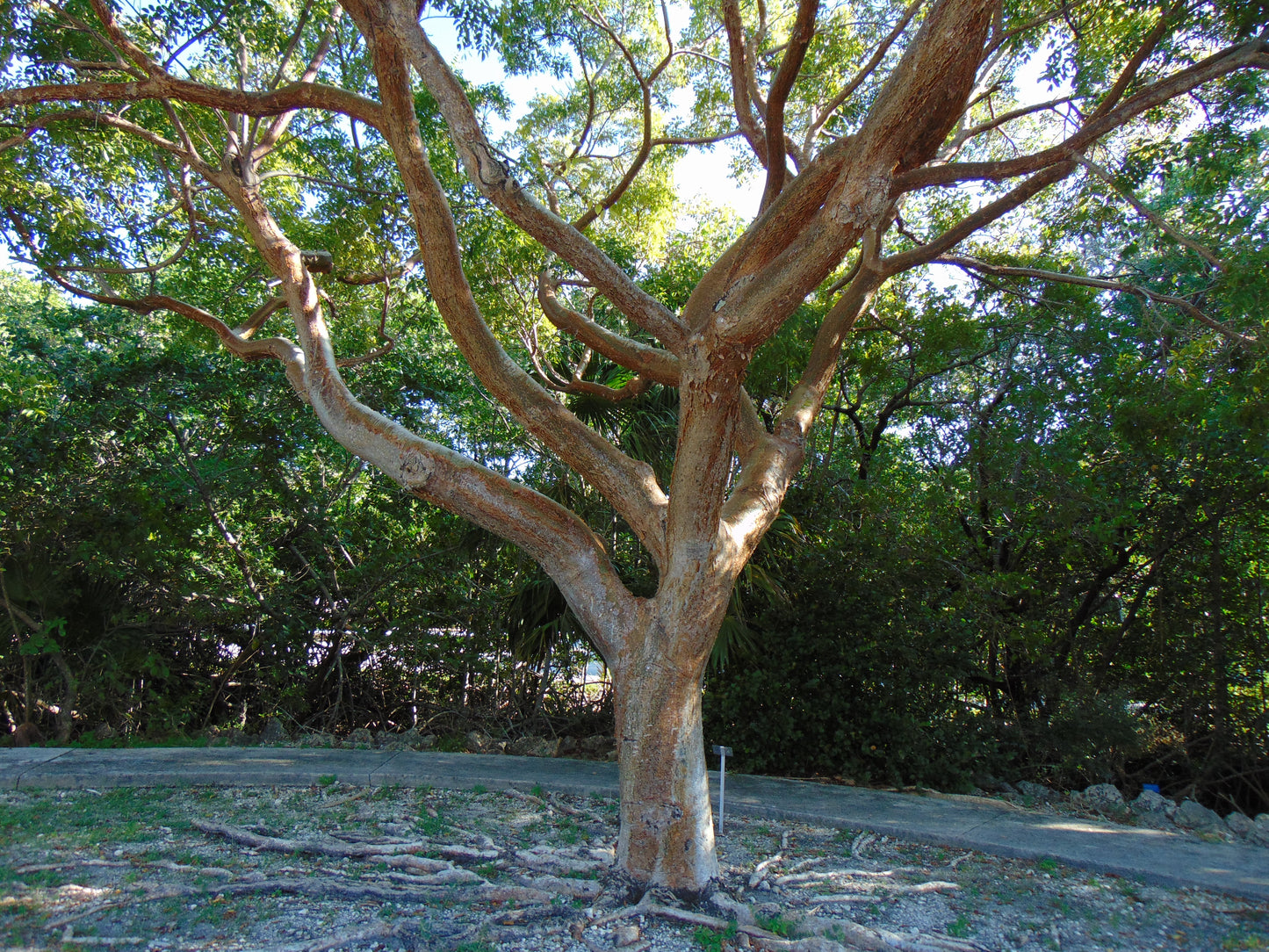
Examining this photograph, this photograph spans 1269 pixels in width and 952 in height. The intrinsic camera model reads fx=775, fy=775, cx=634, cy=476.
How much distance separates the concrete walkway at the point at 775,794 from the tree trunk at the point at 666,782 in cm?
178

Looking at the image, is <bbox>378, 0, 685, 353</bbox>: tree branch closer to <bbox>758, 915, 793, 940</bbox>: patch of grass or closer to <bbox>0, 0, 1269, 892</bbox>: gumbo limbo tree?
<bbox>0, 0, 1269, 892</bbox>: gumbo limbo tree

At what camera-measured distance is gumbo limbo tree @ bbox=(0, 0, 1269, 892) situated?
375 centimetres

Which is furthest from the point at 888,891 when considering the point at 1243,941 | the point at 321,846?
the point at 321,846

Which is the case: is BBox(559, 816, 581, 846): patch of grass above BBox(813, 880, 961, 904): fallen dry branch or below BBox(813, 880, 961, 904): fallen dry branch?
above

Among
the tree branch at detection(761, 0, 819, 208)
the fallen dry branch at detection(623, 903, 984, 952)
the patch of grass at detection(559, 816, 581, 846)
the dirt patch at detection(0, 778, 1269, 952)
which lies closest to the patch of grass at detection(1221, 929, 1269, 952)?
the dirt patch at detection(0, 778, 1269, 952)

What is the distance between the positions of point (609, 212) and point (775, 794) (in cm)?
685

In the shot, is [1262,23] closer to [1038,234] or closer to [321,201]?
[1038,234]

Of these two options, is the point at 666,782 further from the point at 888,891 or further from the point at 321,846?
the point at 321,846

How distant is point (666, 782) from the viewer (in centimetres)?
368

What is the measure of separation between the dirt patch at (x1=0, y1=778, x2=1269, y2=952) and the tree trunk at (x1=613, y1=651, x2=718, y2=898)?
0.15 meters

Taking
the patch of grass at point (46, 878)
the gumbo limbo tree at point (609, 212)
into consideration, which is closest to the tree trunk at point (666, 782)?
the gumbo limbo tree at point (609, 212)

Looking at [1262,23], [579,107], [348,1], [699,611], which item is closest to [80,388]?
[348,1]

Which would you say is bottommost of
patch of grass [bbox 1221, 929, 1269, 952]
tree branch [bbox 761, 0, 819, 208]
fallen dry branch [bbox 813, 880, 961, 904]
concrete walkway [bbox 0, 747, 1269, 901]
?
patch of grass [bbox 1221, 929, 1269, 952]

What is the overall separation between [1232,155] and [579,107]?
20.9 feet
